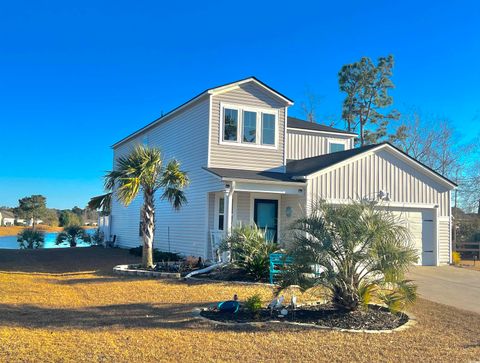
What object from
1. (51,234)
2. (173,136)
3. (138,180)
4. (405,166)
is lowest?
(51,234)

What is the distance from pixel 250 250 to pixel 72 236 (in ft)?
64.4

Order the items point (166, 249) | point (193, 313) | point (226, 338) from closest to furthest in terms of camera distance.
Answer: point (226, 338) → point (193, 313) → point (166, 249)

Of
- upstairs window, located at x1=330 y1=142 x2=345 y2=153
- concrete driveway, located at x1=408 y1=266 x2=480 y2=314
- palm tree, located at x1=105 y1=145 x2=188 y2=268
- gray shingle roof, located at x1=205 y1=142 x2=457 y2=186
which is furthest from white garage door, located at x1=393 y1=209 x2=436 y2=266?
palm tree, located at x1=105 y1=145 x2=188 y2=268

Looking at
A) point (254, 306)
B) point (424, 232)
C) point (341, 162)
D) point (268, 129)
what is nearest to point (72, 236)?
point (268, 129)

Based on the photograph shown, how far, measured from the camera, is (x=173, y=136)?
19.1 meters

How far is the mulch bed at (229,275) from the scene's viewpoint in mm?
11555

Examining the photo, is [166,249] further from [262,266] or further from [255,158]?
[262,266]

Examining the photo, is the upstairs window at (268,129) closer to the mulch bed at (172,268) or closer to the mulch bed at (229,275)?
the mulch bed at (172,268)

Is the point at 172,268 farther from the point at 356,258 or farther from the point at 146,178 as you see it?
the point at 356,258

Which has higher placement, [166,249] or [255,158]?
[255,158]

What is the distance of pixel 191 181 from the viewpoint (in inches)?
675

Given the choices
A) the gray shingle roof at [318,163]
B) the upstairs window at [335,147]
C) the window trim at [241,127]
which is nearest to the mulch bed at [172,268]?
the window trim at [241,127]

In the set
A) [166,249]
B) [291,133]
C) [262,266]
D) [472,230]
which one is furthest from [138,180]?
[472,230]

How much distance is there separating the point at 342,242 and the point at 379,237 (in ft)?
1.97
